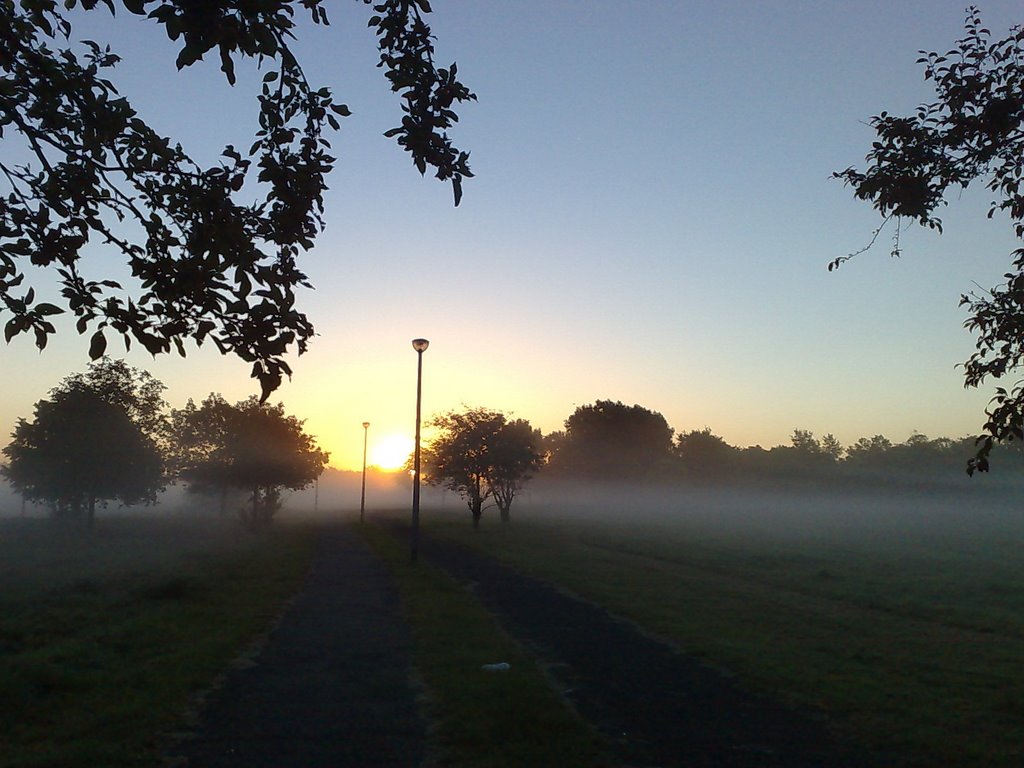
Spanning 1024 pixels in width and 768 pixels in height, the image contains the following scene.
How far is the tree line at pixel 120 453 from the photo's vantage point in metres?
51.0

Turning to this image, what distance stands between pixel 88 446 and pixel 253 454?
51.4 feet

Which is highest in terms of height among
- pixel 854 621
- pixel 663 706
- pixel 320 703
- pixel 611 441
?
pixel 611 441

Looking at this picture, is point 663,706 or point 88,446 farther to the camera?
point 88,446

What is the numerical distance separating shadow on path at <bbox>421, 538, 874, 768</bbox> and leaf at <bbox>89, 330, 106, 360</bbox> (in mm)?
5785

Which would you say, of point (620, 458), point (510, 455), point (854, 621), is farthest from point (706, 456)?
point (854, 621)

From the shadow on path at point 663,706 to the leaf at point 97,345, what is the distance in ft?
19.0

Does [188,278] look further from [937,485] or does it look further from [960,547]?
[937,485]

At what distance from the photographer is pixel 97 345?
17.6 ft

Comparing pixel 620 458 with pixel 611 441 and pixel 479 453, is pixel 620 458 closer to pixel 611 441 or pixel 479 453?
pixel 611 441

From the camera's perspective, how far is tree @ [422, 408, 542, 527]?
62094mm

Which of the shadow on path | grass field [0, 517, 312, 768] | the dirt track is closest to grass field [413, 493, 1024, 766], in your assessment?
the shadow on path

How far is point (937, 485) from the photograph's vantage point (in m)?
105

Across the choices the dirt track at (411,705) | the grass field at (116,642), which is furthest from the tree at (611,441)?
the dirt track at (411,705)

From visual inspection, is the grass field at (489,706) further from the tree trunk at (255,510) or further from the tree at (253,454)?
the tree at (253,454)
